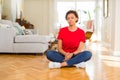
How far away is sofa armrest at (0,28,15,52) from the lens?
4984 millimetres

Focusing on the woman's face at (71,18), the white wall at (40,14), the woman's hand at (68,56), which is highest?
the white wall at (40,14)

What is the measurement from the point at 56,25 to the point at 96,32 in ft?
6.01

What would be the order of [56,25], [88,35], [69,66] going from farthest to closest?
[56,25], [88,35], [69,66]

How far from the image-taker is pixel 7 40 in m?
5.00

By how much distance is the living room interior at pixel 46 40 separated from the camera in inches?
122

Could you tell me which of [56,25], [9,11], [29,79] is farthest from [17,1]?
[29,79]

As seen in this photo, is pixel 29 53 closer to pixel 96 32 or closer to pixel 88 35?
pixel 88 35

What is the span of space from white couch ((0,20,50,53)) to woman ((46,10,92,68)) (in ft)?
4.53

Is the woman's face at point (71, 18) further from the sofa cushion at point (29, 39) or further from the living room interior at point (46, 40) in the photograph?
the sofa cushion at point (29, 39)

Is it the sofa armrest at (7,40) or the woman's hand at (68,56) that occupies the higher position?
the sofa armrest at (7,40)

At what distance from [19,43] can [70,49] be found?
66.9 inches

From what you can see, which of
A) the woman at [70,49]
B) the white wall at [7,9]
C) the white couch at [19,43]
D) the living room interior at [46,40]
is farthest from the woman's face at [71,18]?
the white wall at [7,9]

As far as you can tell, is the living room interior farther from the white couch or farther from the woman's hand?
the woman's hand

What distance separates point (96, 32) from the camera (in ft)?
33.3
